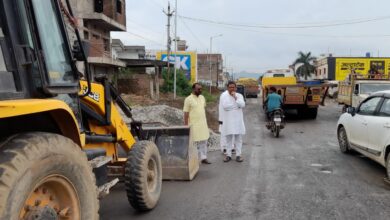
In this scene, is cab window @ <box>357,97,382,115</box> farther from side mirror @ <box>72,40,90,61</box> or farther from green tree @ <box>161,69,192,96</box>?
green tree @ <box>161,69,192,96</box>

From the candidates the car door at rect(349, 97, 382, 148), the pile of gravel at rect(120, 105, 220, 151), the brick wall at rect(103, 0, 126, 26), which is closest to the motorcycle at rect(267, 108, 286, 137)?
the pile of gravel at rect(120, 105, 220, 151)

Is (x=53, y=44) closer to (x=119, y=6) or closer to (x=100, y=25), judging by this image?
(x=100, y=25)

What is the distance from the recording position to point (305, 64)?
9638 centimetres

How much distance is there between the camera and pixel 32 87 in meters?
3.44

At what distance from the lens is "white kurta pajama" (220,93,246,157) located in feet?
32.0

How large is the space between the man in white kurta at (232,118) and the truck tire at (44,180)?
20.2 ft

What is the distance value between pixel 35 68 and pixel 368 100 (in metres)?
7.81

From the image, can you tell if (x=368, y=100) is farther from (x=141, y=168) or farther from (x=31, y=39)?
(x=31, y=39)

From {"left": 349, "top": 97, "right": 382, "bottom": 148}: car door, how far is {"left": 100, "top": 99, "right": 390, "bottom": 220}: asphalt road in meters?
0.49

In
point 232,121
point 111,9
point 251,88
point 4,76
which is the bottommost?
point 251,88

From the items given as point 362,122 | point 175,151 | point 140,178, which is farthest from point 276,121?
point 140,178

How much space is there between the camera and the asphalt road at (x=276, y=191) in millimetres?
5836

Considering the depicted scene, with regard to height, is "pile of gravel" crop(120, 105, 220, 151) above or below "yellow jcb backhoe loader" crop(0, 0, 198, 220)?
below

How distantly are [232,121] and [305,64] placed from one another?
3554 inches
